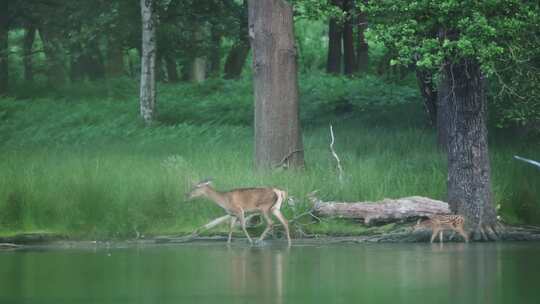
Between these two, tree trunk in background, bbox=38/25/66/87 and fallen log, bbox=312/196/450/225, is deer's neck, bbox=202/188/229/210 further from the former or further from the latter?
tree trunk in background, bbox=38/25/66/87

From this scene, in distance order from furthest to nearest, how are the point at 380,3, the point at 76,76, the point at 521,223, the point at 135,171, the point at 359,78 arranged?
the point at 76,76, the point at 359,78, the point at 135,171, the point at 521,223, the point at 380,3

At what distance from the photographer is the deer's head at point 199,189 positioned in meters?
20.4

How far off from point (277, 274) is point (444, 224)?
4.81m

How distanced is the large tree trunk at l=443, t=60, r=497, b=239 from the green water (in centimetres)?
94

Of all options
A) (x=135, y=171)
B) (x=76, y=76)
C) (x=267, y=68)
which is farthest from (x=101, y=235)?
(x=76, y=76)

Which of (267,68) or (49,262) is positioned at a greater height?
(267,68)

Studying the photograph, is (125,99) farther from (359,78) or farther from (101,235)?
(101,235)

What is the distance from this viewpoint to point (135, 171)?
22.8 metres

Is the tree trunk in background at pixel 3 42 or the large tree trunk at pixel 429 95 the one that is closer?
the large tree trunk at pixel 429 95

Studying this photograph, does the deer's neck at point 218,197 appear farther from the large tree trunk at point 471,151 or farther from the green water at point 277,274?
the large tree trunk at point 471,151

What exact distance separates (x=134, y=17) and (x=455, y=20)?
2385cm

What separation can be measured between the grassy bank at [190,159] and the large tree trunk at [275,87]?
0.56 metres

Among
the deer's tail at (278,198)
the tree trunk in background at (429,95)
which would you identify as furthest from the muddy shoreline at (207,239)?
the tree trunk in background at (429,95)

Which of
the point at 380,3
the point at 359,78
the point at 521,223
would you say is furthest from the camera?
the point at 359,78
